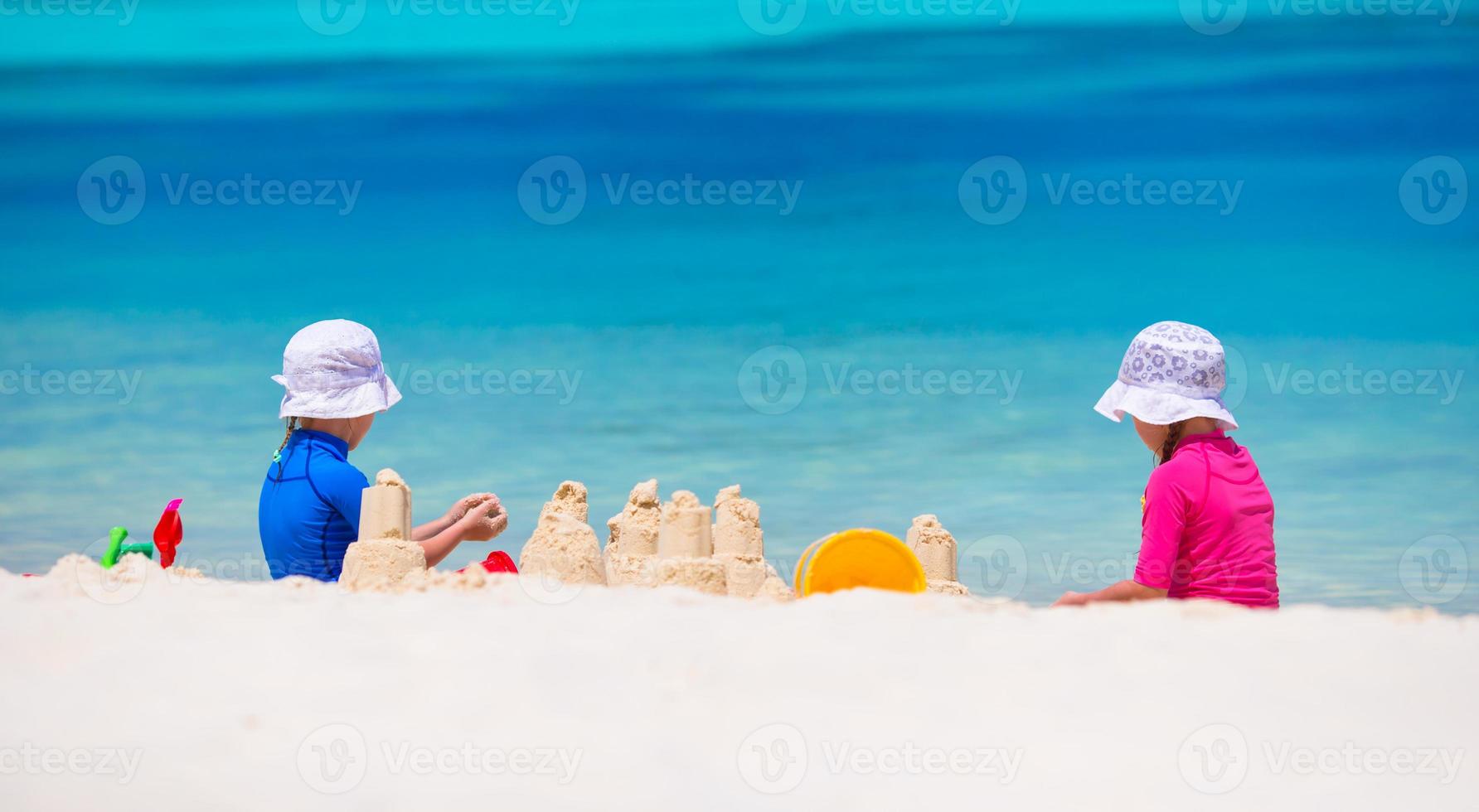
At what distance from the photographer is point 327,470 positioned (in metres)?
4.79

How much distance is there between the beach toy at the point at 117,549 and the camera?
16.0 feet

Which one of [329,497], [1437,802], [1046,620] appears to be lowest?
[1437,802]

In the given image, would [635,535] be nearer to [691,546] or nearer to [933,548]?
[691,546]

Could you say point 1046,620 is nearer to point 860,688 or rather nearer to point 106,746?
point 860,688

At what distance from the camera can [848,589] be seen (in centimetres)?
438

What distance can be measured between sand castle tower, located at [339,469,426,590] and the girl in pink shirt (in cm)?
206

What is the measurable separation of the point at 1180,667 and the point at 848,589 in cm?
132

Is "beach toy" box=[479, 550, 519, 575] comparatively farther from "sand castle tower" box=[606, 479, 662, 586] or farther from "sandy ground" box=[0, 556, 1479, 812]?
"sandy ground" box=[0, 556, 1479, 812]

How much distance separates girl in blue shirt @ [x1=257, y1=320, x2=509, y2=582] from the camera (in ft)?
15.7

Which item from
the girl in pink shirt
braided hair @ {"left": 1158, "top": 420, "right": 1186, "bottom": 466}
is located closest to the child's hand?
the girl in pink shirt

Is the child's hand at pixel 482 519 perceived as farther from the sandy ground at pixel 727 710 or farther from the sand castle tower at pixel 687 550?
the sandy ground at pixel 727 710

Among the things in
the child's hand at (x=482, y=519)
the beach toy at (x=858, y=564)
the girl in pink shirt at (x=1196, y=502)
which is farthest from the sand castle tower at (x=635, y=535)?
the girl in pink shirt at (x=1196, y=502)

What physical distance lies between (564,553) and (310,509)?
933mm

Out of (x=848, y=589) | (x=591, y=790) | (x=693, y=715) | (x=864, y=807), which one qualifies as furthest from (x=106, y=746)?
(x=848, y=589)
